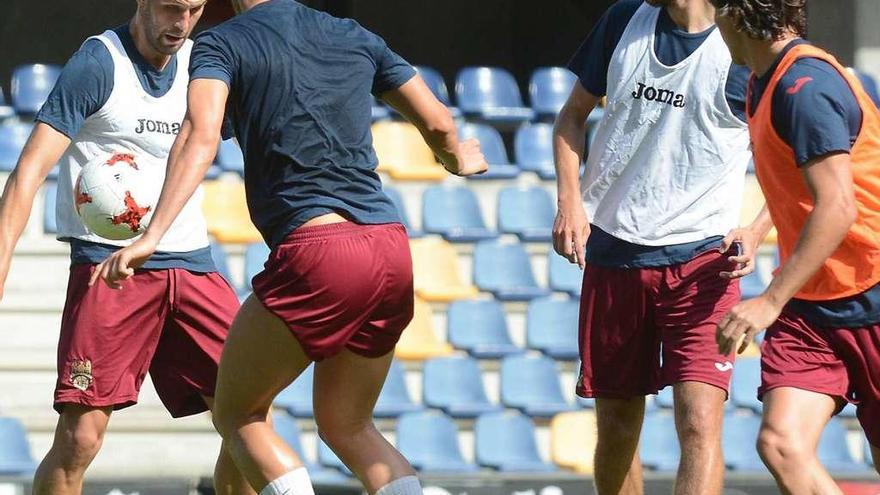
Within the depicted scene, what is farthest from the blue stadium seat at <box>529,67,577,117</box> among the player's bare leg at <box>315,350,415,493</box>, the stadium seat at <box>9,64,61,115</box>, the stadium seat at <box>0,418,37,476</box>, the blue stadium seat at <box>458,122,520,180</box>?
the player's bare leg at <box>315,350,415,493</box>

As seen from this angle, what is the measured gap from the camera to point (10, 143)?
975cm

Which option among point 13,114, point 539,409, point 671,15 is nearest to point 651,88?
point 671,15

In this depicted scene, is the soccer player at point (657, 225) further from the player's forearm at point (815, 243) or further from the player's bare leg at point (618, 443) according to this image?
the player's forearm at point (815, 243)

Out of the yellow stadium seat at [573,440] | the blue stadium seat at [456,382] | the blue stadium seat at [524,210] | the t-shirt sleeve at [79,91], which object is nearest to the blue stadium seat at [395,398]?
the blue stadium seat at [456,382]

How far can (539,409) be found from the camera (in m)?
8.62

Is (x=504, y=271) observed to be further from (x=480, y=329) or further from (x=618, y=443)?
(x=618, y=443)

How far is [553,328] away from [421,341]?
786mm

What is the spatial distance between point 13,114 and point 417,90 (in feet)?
21.3

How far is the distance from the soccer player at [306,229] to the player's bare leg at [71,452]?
0.91 m

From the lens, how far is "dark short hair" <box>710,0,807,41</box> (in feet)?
13.7

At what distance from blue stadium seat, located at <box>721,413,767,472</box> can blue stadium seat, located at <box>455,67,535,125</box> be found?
325 cm

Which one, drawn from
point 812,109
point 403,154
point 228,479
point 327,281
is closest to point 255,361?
point 327,281

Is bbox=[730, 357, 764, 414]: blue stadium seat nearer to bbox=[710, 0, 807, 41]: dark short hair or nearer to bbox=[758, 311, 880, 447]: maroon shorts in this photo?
bbox=[758, 311, 880, 447]: maroon shorts

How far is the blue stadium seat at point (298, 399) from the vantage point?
838 centimetres
